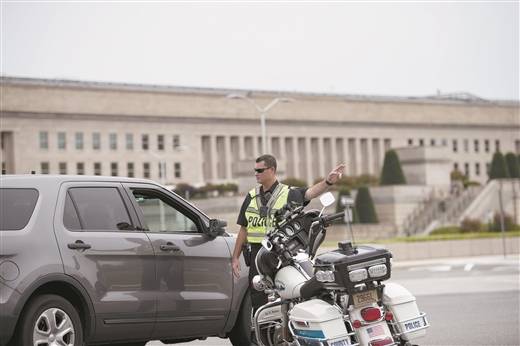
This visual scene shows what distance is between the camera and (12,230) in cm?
1027

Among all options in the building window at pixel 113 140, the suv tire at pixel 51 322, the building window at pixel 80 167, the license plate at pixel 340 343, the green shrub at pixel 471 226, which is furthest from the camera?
the building window at pixel 113 140

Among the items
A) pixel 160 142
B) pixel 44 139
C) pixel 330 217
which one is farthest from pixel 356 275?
pixel 160 142

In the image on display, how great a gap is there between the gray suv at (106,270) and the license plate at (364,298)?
2.65 m

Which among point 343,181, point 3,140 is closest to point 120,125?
point 3,140

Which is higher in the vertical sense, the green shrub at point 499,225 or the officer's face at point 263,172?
the officer's face at point 263,172

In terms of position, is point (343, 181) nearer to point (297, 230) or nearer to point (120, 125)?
point (120, 125)

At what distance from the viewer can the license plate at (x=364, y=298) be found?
9.17 metres

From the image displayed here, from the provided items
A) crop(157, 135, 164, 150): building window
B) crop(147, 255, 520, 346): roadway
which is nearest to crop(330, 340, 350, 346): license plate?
crop(147, 255, 520, 346): roadway

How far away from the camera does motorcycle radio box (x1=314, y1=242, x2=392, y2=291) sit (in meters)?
9.10

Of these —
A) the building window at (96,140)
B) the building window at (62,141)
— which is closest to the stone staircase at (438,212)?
the building window at (96,140)

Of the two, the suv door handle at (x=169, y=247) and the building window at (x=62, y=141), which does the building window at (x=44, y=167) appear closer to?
the building window at (x=62, y=141)

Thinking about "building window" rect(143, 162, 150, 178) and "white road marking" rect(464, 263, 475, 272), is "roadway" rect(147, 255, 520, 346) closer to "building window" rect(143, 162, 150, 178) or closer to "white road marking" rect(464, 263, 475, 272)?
"white road marking" rect(464, 263, 475, 272)

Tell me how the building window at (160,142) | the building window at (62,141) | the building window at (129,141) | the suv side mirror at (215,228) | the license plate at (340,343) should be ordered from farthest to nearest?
the building window at (160,142), the building window at (129,141), the building window at (62,141), the suv side mirror at (215,228), the license plate at (340,343)

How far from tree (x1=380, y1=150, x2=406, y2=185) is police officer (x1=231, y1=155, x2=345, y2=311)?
6377cm
